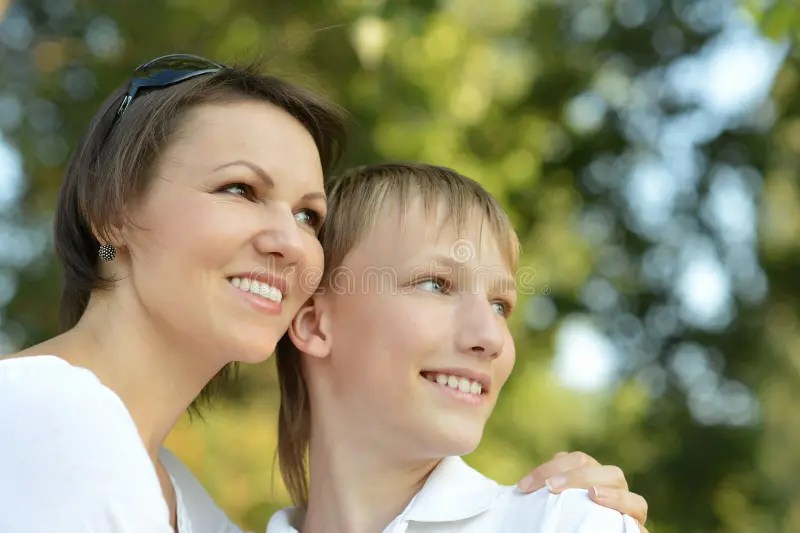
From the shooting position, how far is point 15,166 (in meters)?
5.89

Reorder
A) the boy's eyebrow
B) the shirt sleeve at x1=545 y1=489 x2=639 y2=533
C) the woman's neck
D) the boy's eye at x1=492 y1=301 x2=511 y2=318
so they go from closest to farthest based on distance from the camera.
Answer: the shirt sleeve at x1=545 y1=489 x2=639 y2=533, the woman's neck, the boy's eyebrow, the boy's eye at x1=492 y1=301 x2=511 y2=318

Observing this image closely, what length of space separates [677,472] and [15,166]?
4.69 metres

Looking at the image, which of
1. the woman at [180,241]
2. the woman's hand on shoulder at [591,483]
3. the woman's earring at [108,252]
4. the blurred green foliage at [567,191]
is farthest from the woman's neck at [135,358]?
the blurred green foliage at [567,191]

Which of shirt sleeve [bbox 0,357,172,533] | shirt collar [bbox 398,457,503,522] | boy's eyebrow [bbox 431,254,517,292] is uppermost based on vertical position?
boy's eyebrow [bbox 431,254,517,292]

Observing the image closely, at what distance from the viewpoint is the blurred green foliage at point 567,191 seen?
17.2 feet

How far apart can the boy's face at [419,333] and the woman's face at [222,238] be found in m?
0.22

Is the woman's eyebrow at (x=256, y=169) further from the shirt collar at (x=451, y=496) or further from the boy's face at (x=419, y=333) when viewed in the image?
the shirt collar at (x=451, y=496)

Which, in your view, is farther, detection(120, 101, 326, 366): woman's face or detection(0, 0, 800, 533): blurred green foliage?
detection(0, 0, 800, 533): blurred green foliage

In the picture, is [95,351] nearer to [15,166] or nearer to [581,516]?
[581,516]

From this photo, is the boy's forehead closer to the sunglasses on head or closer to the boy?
the boy

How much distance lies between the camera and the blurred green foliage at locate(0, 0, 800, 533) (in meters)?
5.24

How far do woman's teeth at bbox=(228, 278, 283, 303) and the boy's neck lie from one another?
52cm

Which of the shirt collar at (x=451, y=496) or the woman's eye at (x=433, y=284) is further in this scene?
the woman's eye at (x=433, y=284)

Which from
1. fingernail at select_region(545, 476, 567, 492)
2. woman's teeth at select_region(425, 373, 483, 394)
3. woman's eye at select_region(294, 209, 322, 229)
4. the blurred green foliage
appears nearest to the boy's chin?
woman's teeth at select_region(425, 373, 483, 394)
